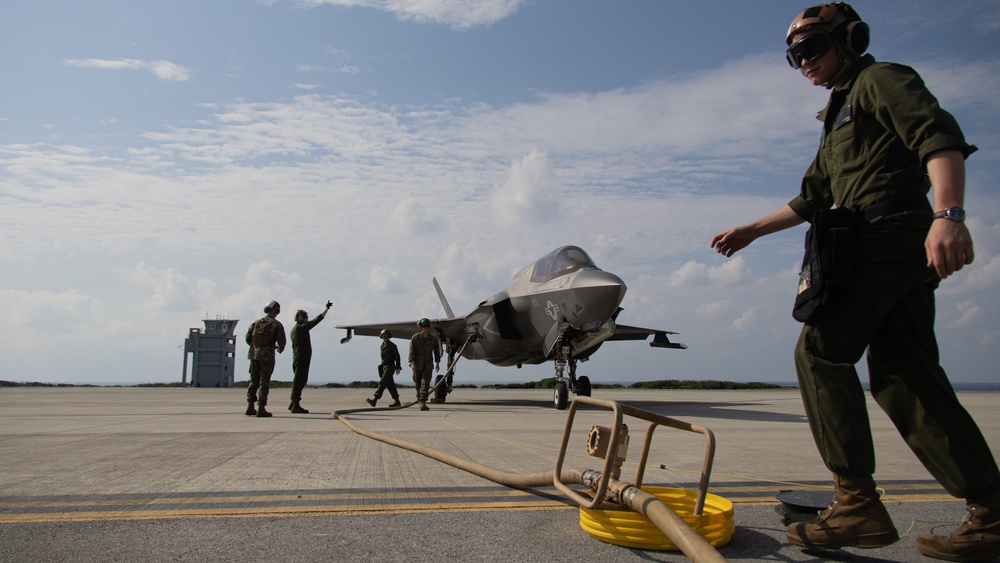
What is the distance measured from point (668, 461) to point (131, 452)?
4.64 m

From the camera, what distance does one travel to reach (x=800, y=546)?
2504 millimetres

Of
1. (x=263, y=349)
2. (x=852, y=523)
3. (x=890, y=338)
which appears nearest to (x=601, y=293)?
(x=263, y=349)

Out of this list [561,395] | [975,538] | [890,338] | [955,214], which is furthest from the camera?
[561,395]

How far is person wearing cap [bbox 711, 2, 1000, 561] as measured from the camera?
2.32m

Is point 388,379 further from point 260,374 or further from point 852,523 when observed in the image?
point 852,523

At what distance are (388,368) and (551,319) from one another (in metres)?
3.90

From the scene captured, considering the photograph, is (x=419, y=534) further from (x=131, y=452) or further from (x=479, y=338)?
(x=479, y=338)

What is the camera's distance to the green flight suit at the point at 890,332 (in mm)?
2389

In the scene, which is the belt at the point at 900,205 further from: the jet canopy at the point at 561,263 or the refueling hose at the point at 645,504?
the jet canopy at the point at 561,263

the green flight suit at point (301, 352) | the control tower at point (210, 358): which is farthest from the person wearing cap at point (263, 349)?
the control tower at point (210, 358)

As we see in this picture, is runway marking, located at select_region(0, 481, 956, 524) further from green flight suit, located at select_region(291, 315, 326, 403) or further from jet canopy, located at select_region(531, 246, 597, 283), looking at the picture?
jet canopy, located at select_region(531, 246, 597, 283)

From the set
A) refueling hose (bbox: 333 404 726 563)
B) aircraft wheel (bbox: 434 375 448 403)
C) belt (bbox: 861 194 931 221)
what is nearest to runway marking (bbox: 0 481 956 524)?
refueling hose (bbox: 333 404 726 563)

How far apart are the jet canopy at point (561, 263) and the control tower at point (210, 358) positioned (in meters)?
40.5

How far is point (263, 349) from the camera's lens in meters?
10.9
